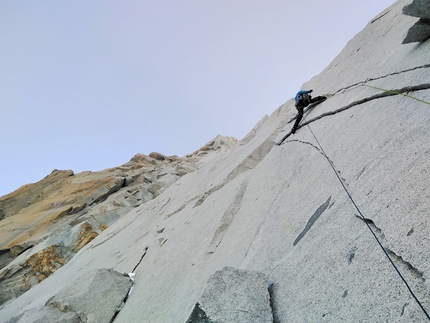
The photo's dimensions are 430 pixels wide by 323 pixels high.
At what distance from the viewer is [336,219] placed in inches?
154

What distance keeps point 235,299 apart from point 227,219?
171 inches

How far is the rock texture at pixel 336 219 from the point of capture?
2.79 meters

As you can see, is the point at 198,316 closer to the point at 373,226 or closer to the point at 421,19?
the point at 373,226

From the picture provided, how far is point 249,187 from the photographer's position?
8930 mm

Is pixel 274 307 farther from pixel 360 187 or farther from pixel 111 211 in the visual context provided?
pixel 111 211

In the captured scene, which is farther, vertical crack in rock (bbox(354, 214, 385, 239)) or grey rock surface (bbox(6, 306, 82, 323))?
grey rock surface (bbox(6, 306, 82, 323))

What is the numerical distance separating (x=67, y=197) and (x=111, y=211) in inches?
422

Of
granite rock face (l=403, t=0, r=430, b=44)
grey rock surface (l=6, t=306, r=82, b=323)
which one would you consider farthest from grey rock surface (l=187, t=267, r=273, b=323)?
grey rock surface (l=6, t=306, r=82, b=323)

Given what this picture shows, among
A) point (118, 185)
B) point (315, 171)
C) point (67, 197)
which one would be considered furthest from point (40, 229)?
point (315, 171)

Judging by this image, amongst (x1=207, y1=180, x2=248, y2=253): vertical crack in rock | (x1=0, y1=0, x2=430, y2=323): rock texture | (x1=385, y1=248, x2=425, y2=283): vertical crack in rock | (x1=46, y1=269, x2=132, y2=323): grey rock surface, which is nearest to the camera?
(x1=385, y1=248, x2=425, y2=283): vertical crack in rock

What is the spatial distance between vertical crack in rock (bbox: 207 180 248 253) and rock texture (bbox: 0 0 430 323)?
0.12 feet

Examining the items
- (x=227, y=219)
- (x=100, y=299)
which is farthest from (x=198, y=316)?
(x=100, y=299)

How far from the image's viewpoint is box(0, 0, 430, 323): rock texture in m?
2.79

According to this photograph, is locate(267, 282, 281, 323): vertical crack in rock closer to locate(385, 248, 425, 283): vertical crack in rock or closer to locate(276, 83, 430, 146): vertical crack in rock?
locate(385, 248, 425, 283): vertical crack in rock
